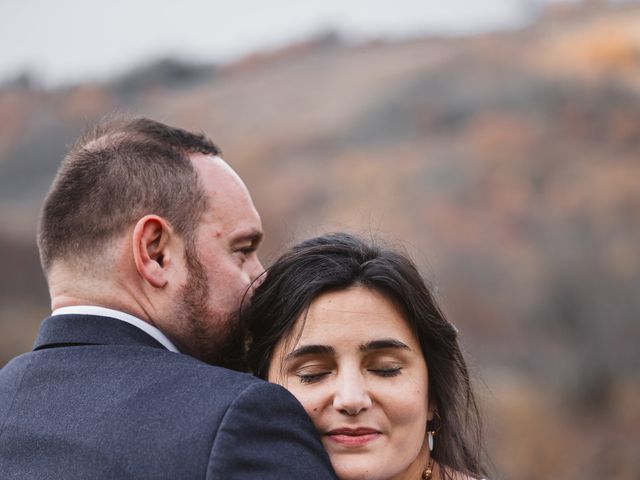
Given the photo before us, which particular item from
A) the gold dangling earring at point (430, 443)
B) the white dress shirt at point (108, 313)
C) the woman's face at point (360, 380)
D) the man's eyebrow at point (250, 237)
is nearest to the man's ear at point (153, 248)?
the white dress shirt at point (108, 313)

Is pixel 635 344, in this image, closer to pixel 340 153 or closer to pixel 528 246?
pixel 528 246

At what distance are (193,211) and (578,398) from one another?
8944 millimetres

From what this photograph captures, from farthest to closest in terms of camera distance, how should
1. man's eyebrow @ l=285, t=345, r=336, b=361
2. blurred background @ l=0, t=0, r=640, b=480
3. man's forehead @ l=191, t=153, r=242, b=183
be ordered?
1. blurred background @ l=0, t=0, r=640, b=480
2. man's forehead @ l=191, t=153, r=242, b=183
3. man's eyebrow @ l=285, t=345, r=336, b=361

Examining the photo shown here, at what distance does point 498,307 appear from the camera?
10.7 m

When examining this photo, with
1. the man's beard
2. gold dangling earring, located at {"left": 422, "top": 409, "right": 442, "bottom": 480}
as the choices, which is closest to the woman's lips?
gold dangling earring, located at {"left": 422, "top": 409, "right": 442, "bottom": 480}

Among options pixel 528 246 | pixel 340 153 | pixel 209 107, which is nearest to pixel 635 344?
pixel 528 246

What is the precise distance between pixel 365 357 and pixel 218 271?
55 centimetres

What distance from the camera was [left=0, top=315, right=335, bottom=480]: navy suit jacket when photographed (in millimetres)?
1993

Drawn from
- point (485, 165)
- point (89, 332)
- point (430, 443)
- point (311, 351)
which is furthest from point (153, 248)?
point (485, 165)

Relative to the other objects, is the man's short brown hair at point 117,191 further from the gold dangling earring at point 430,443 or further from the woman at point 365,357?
the gold dangling earring at point 430,443

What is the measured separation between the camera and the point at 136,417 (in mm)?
2076

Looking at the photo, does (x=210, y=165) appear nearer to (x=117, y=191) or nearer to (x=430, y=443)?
(x=117, y=191)

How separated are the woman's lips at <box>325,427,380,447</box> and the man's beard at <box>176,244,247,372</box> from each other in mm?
483

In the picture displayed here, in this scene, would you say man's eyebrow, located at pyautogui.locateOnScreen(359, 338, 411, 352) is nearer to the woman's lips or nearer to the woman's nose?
the woman's nose
